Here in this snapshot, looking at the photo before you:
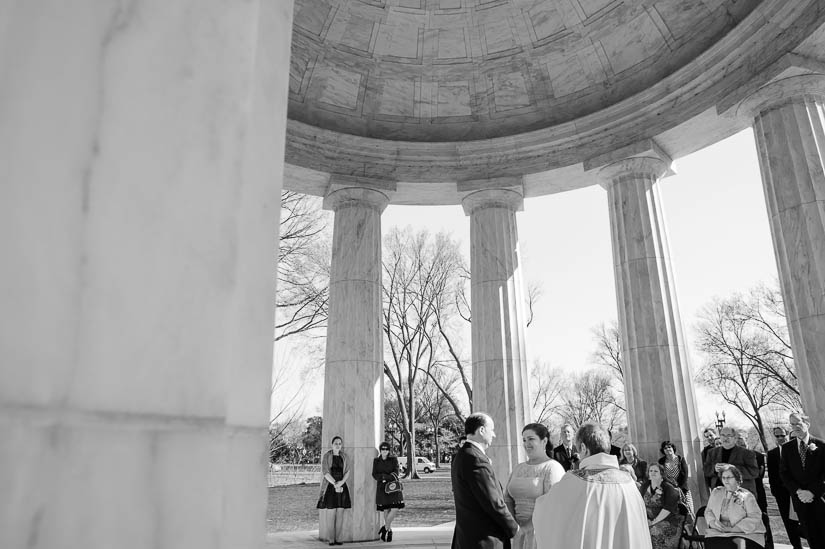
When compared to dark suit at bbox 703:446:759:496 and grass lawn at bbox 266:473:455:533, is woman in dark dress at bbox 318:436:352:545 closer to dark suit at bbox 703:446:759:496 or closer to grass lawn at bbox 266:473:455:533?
grass lawn at bbox 266:473:455:533

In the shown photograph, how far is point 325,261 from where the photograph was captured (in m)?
85.5

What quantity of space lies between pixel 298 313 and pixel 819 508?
6540cm

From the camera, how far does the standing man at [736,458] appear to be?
3172 cm

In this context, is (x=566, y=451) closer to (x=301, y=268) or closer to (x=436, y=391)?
(x=301, y=268)

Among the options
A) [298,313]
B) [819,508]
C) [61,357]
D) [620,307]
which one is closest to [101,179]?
[61,357]

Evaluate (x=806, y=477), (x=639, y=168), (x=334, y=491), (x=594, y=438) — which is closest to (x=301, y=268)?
(x=334, y=491)

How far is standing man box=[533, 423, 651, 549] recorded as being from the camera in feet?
45.0

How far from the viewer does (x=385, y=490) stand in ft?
137

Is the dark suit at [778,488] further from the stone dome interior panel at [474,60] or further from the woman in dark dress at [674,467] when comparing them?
the stone dome interior panel at [474,60]

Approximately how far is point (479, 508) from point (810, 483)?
23.4 meters

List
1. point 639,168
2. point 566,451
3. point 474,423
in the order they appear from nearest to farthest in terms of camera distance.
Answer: point 474,423 → point 566,451 → point 639,168

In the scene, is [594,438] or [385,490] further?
[385,490]

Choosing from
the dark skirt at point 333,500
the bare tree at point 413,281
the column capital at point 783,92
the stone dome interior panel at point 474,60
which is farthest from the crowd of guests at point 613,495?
the bare tree at point 413,281

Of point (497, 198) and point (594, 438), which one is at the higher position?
point (497, 198)
